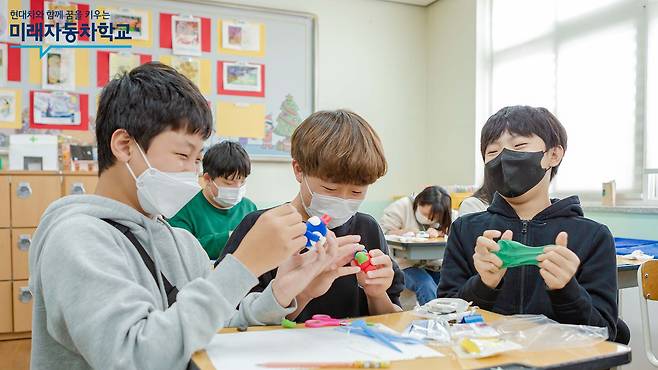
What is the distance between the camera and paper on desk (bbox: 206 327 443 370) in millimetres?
842

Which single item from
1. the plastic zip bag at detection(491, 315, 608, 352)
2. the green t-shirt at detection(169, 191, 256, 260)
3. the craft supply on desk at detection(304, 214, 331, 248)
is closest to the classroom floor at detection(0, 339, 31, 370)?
the green t-shirt at detection(169, 191, 256, 260)

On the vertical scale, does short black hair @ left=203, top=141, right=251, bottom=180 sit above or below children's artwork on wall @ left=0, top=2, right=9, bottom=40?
below

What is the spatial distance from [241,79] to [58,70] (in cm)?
158

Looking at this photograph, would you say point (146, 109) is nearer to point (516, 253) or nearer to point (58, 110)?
point (516, 253)

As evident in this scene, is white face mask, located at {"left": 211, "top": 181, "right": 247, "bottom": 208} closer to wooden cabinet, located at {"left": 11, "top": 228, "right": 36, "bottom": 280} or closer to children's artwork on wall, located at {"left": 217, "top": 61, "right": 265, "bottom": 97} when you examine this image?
wooden cabinet, located at {"left": 11, "top": 228, "right": 36, "bottom": 280}

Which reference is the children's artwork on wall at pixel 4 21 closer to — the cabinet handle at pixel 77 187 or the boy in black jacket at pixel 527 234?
the cabinet handle at pixel 77 187

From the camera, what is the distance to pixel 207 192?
117 inches

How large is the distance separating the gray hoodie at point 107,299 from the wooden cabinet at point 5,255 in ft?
10.3

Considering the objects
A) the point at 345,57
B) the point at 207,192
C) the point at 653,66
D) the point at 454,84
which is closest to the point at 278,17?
the point at 345,57

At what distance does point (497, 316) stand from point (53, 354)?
0.92m

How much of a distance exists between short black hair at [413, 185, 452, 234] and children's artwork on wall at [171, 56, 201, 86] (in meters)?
2.35

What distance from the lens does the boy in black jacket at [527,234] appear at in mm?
1285

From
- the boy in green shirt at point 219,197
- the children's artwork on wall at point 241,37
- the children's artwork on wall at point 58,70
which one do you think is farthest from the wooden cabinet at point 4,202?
the children's artwork on wall at point 241,37

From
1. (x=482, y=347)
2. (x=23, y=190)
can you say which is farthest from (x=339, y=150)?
(x=23, y=190)
